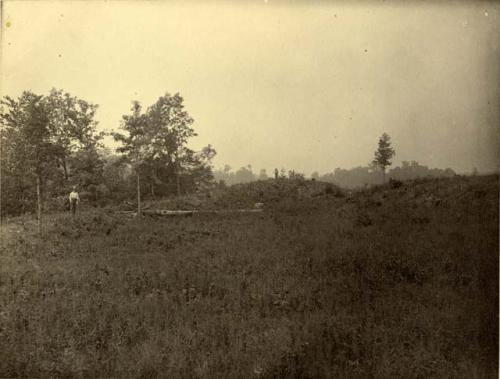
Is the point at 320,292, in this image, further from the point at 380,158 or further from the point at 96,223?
the point at 380,158

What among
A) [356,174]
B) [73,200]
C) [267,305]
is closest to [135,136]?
[73,200]

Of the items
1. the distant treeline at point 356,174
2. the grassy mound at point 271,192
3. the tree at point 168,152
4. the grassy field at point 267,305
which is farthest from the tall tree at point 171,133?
the distant treeline at point 356,174

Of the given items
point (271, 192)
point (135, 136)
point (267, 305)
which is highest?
point (135, 136)

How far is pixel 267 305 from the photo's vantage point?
6.79m

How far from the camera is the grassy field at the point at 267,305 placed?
16.9 ft

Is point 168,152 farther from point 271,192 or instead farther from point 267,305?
point 267,305

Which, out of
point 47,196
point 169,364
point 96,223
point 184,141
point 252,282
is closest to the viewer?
point 169,364

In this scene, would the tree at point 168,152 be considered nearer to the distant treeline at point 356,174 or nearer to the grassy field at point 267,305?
the grassy field at point 267,305

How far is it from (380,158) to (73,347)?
43.3m

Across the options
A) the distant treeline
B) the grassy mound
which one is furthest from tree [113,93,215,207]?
the distant treeline

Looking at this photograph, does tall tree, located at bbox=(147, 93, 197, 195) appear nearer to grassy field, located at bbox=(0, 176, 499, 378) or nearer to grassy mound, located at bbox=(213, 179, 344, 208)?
grassy mound, located at bbox=(213, 179, 344, 208)

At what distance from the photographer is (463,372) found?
475 centimetres

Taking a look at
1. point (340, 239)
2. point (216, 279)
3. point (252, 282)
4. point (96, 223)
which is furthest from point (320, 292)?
point (96, 223)

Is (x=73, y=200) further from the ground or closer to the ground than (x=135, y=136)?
closer to the ground
